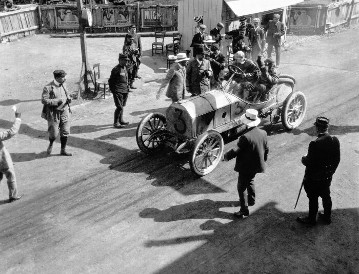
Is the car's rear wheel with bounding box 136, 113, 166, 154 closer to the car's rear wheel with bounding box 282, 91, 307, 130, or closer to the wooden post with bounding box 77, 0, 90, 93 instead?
the car's rear wheel with bounding box 282, 91, 307, 130

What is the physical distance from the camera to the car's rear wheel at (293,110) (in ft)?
31.2

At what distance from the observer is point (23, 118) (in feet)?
36.0

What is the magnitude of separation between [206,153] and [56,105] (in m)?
3.36

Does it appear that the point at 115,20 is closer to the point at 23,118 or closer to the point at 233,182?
the point at 23,118

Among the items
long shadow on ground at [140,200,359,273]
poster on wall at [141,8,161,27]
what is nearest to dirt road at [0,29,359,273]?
long shadow on ground at [140,200,359,273]

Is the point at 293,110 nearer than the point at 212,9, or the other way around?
the point at 293,110

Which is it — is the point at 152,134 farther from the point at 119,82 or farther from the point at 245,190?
the point at 245,190

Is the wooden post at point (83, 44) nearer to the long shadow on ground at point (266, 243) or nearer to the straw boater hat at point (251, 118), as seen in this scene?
the long shadow on ground at point (266, 243)

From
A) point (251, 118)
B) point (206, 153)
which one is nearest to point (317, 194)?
point (251, 118)

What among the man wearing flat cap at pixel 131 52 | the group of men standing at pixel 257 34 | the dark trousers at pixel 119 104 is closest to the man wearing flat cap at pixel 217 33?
the group of men standing at pixel 257 34

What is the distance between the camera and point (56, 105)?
8.38m

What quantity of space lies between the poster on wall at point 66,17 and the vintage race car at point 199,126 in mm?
12819

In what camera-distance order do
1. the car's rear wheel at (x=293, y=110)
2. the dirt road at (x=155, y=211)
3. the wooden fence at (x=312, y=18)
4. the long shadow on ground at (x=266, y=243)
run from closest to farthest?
the long shadow on ground at (x=266, y=243), the dirt road at (x=155, y=211), the car's rear wheel at (x=293, y=110), the wooden fence at (x=312, y=18)

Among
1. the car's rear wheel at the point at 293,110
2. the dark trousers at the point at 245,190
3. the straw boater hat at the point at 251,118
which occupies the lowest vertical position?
the dark trousers at the point at 245,190
